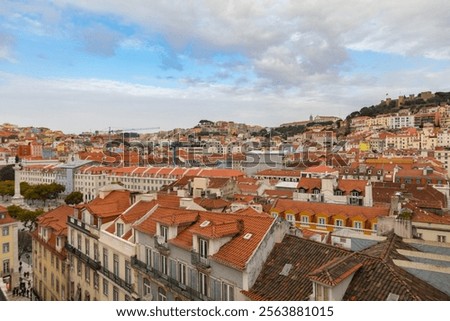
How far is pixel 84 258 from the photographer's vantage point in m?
11.7

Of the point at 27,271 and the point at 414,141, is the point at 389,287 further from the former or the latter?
the point at 414,141

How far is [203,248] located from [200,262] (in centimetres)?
28

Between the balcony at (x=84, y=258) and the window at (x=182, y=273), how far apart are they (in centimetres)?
421

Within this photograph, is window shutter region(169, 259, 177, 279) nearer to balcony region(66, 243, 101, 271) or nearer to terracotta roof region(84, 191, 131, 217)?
balcony region(66, 243, 101, 271)

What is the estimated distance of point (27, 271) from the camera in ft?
59.6

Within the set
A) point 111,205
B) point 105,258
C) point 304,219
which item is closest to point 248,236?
point 105,258

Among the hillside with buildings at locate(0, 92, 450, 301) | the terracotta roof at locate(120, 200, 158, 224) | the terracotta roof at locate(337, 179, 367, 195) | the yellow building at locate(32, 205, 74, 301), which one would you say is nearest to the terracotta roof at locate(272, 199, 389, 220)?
the hillside with buildings at locate(0, 92, 450, 301)

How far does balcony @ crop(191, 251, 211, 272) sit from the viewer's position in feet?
22.6

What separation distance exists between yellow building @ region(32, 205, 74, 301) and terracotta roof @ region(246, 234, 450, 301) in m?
9.16

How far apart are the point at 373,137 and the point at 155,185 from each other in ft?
165

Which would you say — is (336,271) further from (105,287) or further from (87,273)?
(87,273)

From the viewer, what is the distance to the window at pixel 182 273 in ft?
24.6

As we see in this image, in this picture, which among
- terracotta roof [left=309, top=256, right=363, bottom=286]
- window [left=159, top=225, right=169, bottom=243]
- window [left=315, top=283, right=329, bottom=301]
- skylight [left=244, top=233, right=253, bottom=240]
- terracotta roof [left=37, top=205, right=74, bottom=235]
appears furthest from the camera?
terracotta roof [left=37, top=205, right=74, bottom=235]

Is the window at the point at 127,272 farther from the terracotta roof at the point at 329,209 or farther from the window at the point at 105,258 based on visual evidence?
the terracotta roof at the point at 329,209
